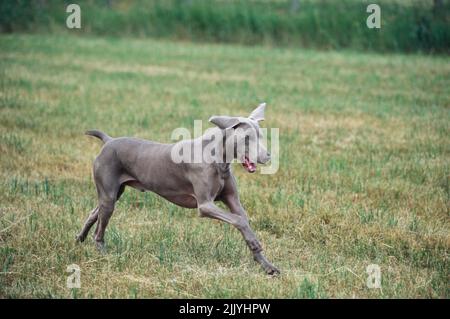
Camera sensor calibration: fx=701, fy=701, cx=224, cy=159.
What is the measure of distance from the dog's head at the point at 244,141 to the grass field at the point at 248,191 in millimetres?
834

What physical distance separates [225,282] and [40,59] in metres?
13.1

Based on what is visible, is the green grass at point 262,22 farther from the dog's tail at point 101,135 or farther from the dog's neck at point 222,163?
the dog's neck at point 222,163

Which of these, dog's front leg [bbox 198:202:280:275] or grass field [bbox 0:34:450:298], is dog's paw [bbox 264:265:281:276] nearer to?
dog's front leg [bbox 198:202:280:275]

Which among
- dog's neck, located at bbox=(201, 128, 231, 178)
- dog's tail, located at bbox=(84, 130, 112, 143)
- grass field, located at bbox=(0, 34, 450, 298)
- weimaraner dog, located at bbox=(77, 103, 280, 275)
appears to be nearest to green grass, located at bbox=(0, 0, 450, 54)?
grass field, located at bbox=(0, 34, 450, 298)

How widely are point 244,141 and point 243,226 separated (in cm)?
59

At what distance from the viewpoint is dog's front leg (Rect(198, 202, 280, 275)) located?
16.0 feet

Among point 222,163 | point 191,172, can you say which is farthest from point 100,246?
point 222,163

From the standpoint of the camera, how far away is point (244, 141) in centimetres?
481

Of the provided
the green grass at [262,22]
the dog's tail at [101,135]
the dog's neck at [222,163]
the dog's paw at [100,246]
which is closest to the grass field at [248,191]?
the dog's paw at [100,246]

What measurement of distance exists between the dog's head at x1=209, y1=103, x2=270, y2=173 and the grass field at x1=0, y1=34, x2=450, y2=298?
2.74ft

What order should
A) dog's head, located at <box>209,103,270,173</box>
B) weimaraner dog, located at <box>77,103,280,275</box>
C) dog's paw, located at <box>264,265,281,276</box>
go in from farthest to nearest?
dog's paw, located at <box>264,265,281,276</box> < weimaraner dog, located at <box>77,103,280,275</box> < dog's head, located at <box>209,103,270,173</box>

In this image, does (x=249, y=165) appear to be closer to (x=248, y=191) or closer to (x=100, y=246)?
(x=100, y=246)
